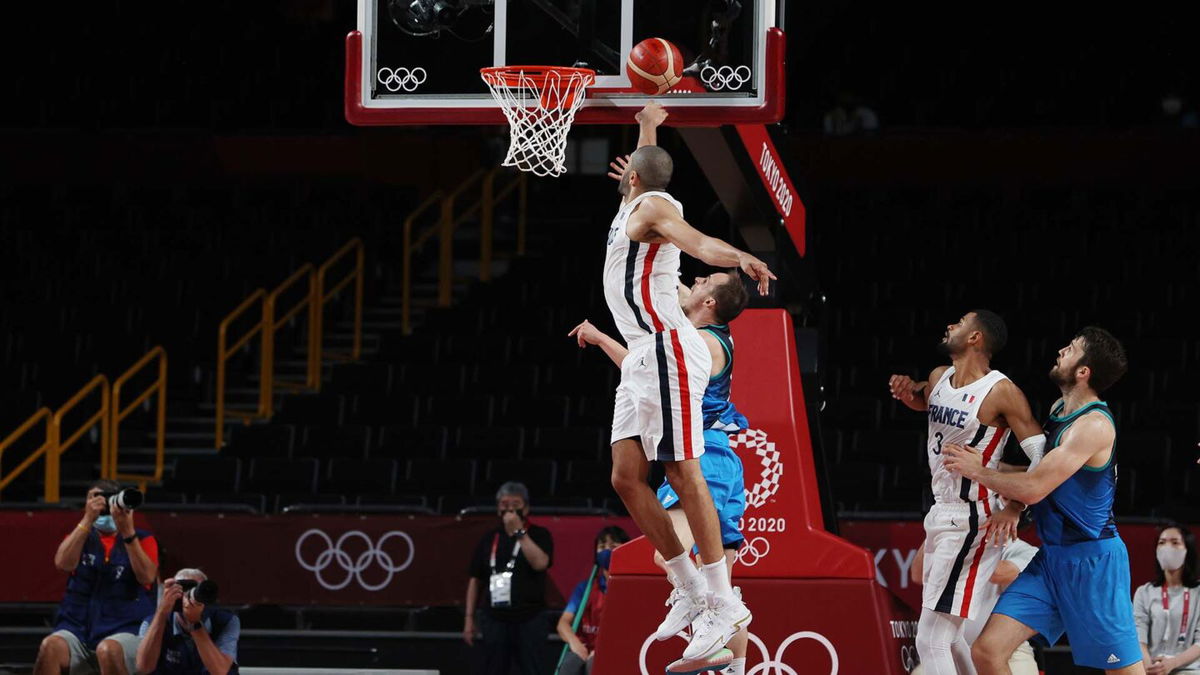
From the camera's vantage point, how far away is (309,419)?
16578 mm

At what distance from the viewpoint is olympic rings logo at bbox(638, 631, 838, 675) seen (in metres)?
8.90

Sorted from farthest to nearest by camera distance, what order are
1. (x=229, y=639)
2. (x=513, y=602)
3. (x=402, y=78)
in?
(x=513, y=602), (x=229, y=639), (x=402, y=78)

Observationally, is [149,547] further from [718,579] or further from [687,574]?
[718,579]

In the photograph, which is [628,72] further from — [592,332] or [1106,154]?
[1106,154]

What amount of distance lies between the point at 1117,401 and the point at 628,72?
370 inches

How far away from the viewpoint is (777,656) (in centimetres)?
892

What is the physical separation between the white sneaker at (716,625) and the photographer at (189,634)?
4219 mm

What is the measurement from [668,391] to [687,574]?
0.80 m

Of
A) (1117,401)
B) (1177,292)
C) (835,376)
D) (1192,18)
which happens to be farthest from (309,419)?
(1192,18)

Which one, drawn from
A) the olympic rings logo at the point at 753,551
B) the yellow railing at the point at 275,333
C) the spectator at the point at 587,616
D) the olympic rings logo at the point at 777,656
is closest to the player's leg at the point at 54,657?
A: the spectator at the point at 587,616

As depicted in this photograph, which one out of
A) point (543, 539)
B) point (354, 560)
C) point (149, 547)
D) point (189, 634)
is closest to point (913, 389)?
point (543, 539)

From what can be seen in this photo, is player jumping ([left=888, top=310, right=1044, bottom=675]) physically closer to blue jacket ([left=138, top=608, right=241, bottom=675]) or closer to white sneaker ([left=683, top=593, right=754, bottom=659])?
white sneaker ([left=683, top=593, right=754, bottom=659])

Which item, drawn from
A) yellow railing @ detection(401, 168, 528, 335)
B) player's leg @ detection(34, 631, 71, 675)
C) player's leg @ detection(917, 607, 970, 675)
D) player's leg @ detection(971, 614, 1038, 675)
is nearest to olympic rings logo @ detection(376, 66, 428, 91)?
player's leg @ detection(971, 614, 1038, 675)

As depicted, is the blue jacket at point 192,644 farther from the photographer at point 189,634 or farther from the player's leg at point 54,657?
the player's leg at point 54,657
